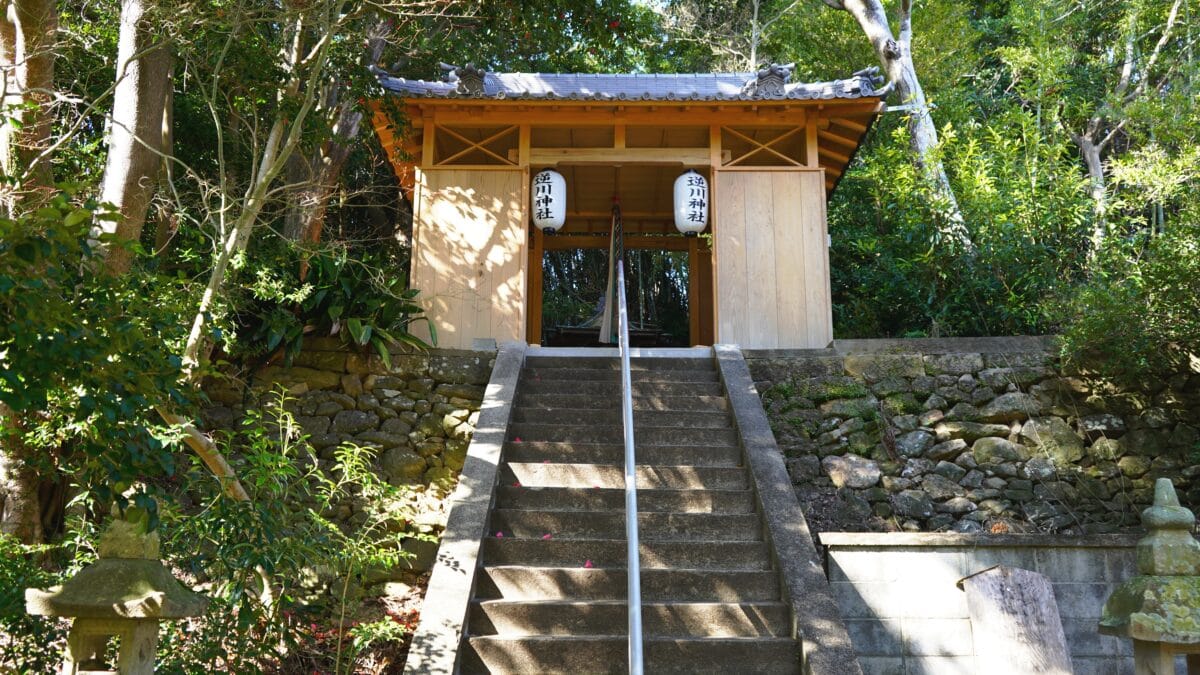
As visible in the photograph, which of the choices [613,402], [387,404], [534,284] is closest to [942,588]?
[613,402]

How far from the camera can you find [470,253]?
791 centimetres

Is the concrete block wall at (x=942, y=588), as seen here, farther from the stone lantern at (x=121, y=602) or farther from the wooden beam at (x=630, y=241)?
the wooden beam at (x=630, y=241)

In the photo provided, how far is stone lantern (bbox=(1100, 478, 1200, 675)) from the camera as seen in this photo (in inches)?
111

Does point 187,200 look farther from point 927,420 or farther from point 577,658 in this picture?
point 927,420

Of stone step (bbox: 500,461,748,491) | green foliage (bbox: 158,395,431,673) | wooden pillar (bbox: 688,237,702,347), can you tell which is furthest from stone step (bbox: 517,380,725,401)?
wooden pillar (bbox: 688,237,702,347)

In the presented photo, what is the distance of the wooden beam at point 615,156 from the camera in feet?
26.5

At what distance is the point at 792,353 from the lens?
7.28 m

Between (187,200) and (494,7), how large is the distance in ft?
9.90

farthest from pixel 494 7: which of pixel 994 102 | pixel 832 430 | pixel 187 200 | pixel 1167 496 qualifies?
pixel 994 102

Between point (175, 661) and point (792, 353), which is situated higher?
point (792, 353)

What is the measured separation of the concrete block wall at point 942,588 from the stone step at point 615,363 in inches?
103

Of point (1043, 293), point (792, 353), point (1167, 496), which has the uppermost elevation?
point (1043, 293)

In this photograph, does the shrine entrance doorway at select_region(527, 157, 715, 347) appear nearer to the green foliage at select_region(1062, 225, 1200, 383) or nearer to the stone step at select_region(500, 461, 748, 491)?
the green foliage at select_region(1062, 225, 1200, 383)

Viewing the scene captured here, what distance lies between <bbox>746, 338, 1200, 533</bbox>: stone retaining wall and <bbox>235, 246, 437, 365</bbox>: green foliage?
281 cm
